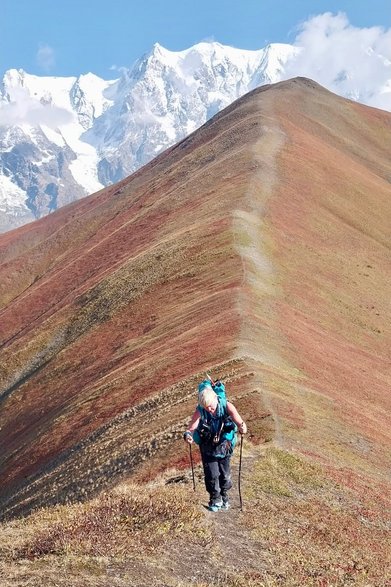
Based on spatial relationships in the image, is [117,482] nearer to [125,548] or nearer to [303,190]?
[125,548]

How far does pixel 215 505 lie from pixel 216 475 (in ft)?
3.00

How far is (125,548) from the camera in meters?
13.8

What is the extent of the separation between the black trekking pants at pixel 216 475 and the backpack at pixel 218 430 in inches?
9.7

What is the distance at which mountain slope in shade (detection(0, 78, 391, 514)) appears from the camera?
2955 cm

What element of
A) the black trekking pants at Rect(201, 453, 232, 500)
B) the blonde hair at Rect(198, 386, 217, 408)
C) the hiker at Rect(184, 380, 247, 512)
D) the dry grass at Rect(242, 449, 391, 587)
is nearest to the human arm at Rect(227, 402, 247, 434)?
the hiker at Rect(184, 380, 247, 512)

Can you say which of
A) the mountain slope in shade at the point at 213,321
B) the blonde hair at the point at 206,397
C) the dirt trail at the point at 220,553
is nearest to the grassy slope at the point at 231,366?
the dirt trail at the point at 220,553

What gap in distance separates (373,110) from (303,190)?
97526 millimetres

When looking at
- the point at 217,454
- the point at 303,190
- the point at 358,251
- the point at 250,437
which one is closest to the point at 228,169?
the point at 303,190

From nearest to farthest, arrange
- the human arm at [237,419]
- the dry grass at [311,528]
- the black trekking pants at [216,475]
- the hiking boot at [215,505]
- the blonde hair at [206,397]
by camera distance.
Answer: the dry grass at [311,528]
the blonde hair at [206,397]
the human arm at [237,419]
the black trekking pants at [216,475]
the hiking boot at [215,505]

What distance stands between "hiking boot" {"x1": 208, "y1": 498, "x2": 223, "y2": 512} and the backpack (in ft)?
4.46

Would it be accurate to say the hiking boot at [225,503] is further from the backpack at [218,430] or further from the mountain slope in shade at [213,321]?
the mountain slope in shade at [213,321]

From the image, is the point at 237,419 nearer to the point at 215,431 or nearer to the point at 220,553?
the point at 215,431

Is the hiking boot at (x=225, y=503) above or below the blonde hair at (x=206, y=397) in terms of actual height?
below

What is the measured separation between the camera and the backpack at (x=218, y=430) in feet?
52.6
